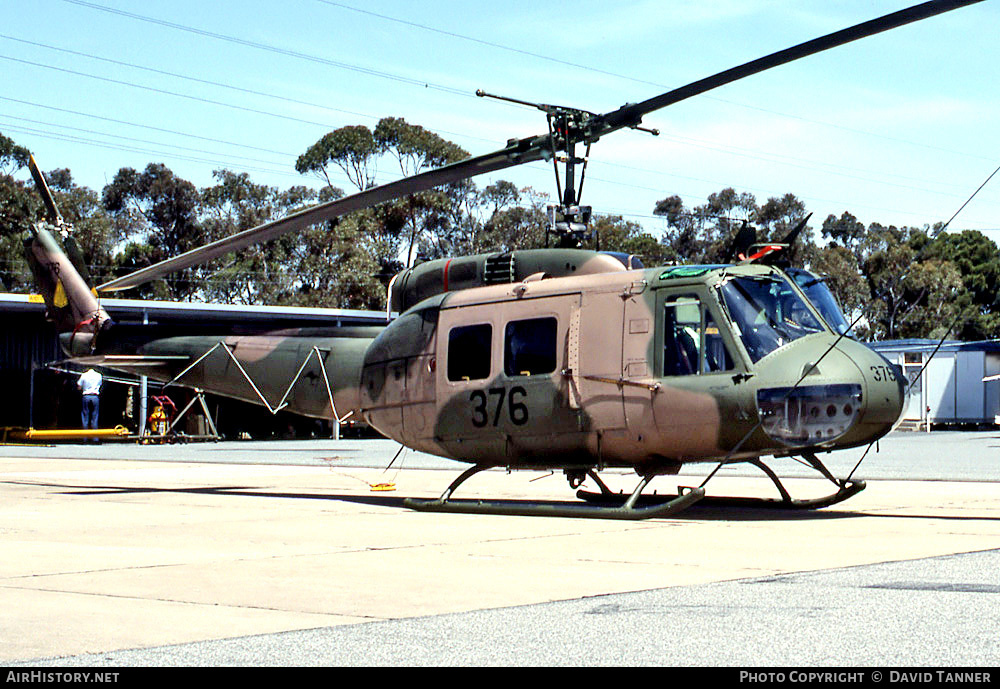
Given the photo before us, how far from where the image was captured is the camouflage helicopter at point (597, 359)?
34.7 ft

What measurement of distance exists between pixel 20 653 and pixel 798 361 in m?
7.24

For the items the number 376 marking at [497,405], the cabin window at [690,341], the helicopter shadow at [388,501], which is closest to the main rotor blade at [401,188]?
the number 376 marking at [497,405]

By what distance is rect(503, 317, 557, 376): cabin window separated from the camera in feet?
39.7

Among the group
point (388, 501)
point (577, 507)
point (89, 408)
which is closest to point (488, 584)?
point (577, 507)

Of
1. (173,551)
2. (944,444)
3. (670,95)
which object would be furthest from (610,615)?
(944,444)

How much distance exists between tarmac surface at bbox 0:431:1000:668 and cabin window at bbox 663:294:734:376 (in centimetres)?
145

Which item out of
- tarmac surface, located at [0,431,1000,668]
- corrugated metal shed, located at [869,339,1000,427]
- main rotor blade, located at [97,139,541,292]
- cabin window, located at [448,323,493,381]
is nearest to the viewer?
tarmac surface, located at [0,431,1000,668]

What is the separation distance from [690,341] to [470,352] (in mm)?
2602

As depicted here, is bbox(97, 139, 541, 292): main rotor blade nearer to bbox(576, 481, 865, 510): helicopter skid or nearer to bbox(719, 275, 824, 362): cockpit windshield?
bbox(719, 275, 824, 362): cockpit windshield

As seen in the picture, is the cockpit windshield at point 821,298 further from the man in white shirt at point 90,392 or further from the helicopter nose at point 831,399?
the man in white shirt at point 90,392

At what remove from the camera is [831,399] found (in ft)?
34.1

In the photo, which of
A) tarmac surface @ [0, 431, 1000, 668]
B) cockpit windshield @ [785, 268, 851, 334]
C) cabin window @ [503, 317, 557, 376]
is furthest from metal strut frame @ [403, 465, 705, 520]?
cockpit windshield @ [785, 268, 851, 334]

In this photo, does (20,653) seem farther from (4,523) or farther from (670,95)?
(670,95)

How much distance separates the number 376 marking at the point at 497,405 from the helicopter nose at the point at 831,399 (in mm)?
2637
